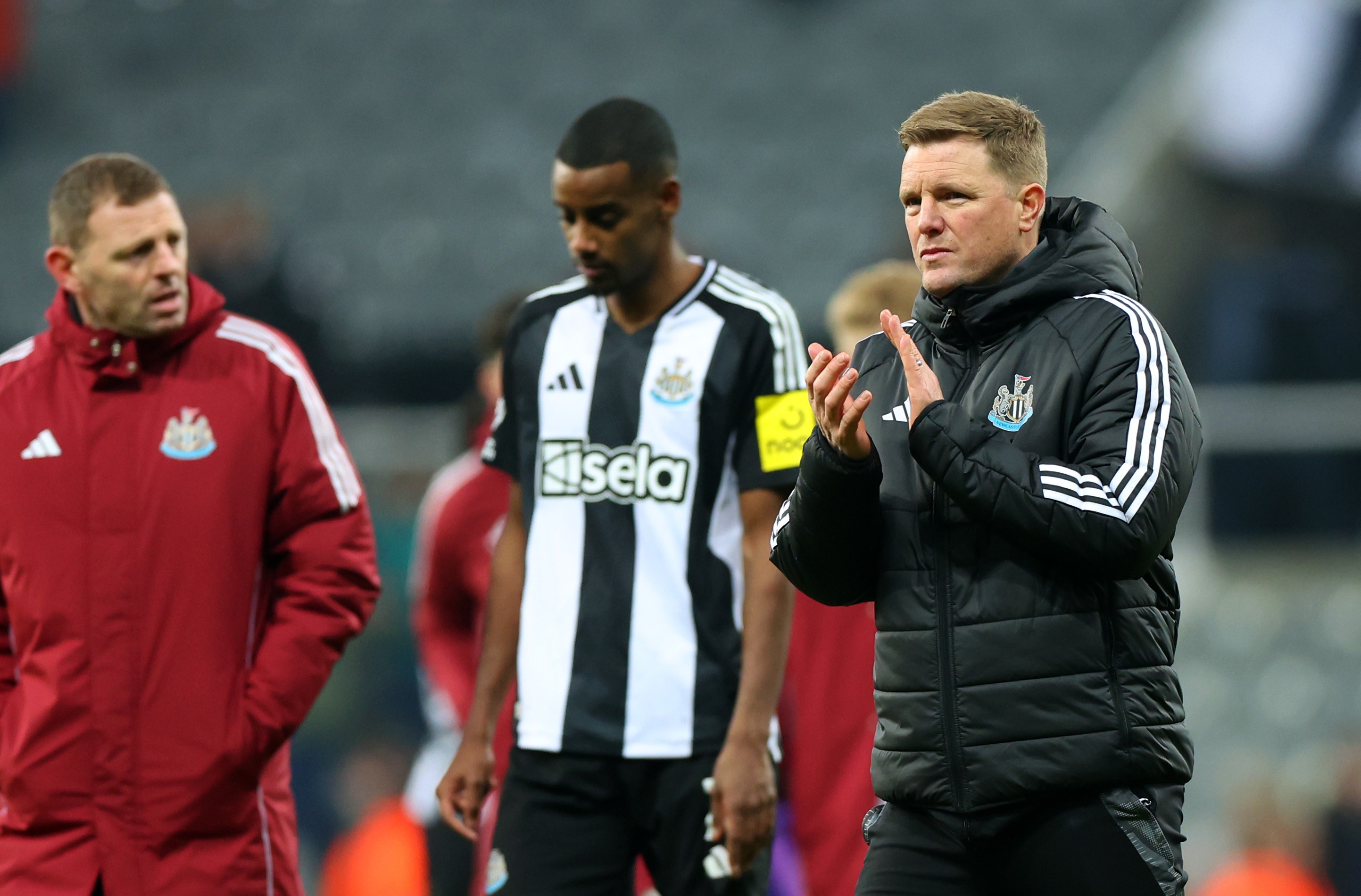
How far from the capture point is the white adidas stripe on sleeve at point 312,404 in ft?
13.3

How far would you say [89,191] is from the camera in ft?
A: 13.2

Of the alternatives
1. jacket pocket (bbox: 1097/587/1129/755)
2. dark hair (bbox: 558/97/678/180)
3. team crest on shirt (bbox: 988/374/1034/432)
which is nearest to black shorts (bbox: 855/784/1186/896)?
jacket pocket (bbox: 1097/587/1129/755)

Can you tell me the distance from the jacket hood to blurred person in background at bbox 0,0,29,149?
11.7 meters

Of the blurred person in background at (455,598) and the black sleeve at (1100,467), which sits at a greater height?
the black sleeve at (1100,467)

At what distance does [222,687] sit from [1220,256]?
754 cm

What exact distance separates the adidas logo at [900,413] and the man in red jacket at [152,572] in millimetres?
1375

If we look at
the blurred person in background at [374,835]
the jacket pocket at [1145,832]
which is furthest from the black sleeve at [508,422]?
the blurred person in background at [374,835]

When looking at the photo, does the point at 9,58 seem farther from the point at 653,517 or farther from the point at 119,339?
the point at 653,517

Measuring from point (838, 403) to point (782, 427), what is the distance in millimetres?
993

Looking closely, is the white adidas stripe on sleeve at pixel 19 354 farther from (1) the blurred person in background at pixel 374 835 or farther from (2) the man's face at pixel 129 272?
(1) the blurred person in background at pixel 374 835

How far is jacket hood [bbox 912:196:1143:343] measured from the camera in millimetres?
3096

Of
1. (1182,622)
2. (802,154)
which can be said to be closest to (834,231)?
(802,154)

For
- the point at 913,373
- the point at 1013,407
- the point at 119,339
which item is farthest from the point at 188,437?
the point at 1013,407

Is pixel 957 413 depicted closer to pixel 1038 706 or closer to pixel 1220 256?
pixel 1038 706
